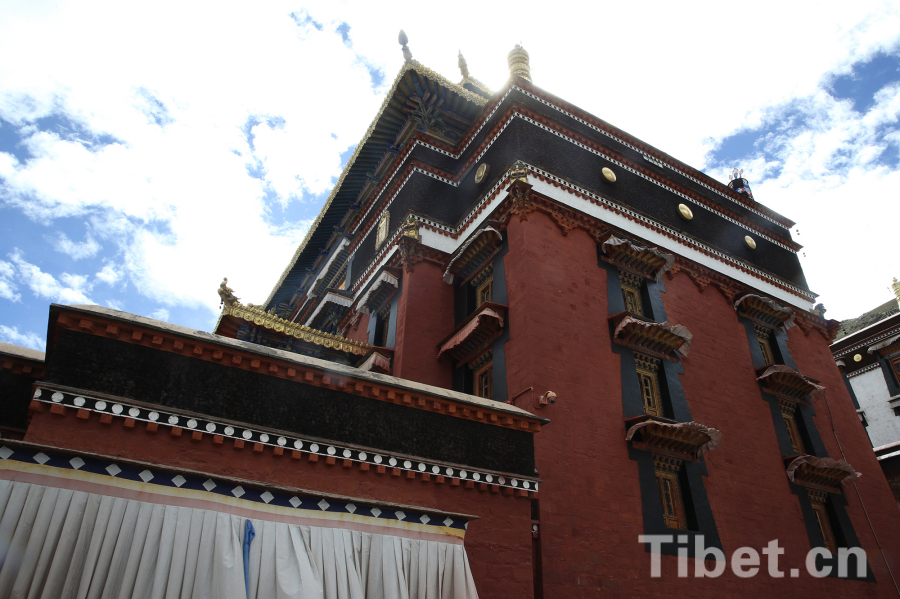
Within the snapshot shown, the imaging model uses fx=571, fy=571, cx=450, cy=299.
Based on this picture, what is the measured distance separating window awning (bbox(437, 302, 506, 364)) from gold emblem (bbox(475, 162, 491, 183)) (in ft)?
16.0

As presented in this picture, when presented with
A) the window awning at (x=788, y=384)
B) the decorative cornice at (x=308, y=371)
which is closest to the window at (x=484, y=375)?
the decorative cornice at (x=308, y=371)

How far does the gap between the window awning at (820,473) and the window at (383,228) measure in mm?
13503

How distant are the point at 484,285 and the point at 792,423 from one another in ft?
33.1

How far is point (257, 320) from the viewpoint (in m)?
15.8

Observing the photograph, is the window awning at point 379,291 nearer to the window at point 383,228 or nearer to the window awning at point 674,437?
the window at point 383,228

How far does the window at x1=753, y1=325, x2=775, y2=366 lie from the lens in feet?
58.8

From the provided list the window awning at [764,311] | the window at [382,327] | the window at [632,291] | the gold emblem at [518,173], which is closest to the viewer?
the gold emblem at [518,173]

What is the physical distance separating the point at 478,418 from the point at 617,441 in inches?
162

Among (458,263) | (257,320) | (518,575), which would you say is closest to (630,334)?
(458,263)

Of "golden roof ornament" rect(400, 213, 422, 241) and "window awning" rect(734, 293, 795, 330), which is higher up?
"golden roof ornament" rect(400, 213, 422, 241)

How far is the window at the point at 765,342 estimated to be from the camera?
17.9 metres

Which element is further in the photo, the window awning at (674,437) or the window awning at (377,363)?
the window awning at (377,363)

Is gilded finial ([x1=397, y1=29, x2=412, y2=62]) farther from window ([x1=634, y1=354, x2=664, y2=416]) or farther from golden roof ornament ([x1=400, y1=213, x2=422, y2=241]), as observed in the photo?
window ([x1=634, y1=354, x2=664, y2=416])

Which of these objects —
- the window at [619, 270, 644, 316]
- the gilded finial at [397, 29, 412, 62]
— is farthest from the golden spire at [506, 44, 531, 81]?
the window at [619, 270, 644, 316]
